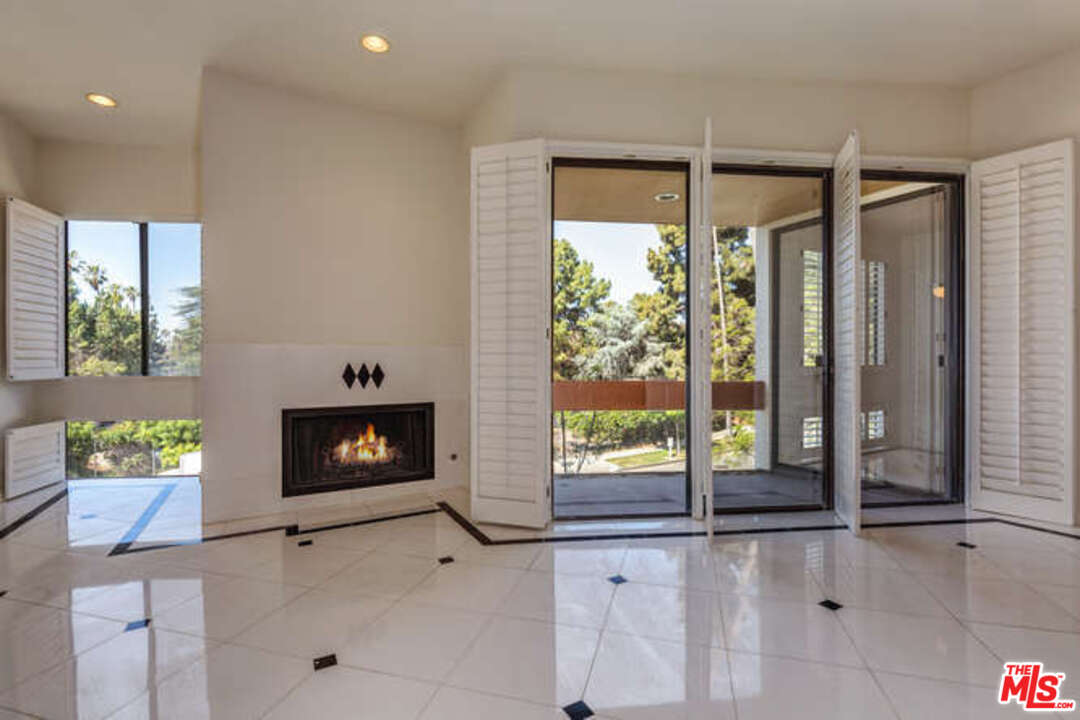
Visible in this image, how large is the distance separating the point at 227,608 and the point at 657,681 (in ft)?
6.11

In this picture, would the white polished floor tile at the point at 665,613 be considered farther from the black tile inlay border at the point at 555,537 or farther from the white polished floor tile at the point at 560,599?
the black tile inlay border at the point at 555,537

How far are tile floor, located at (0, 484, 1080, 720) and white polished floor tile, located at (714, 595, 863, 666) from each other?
0.01 m

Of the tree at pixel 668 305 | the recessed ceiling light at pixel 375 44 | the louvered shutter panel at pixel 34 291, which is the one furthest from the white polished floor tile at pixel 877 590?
the louvered shutter panel at pixel 34 291

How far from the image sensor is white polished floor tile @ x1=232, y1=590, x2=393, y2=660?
2.00m

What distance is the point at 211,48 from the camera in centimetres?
328

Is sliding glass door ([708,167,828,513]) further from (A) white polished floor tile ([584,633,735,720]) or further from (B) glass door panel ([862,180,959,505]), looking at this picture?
(A) white polished floor tile ([584,633,735,720])

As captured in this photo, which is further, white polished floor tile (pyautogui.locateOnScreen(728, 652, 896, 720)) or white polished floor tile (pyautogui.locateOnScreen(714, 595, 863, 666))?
white polished floor tile (pyautogui.locateOnScreen(714, 595, 863, 666))

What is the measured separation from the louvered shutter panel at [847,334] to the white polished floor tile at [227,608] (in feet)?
10.6

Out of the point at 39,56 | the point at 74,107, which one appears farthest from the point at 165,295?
the point at 39,56

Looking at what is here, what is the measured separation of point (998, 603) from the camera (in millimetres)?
2309

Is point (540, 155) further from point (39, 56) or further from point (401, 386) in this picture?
point (39, 56)

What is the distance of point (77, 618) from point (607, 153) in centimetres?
367

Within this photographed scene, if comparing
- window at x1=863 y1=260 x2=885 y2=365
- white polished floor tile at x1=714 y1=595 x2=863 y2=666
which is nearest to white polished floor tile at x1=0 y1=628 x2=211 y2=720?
white polished floor tile at x1=714 y1=595 x2=863 y2=666

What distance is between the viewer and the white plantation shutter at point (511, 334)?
132 inches
